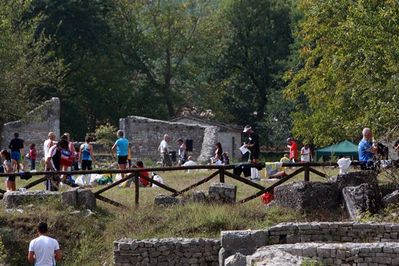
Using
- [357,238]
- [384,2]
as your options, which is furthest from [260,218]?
[384,2]

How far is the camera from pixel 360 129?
89.8 ft

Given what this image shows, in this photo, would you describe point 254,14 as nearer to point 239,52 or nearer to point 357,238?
point 239,52

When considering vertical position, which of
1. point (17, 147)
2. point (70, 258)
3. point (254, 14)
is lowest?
point (70, 258)

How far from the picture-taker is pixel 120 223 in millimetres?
21422

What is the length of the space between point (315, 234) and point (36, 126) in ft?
95.1

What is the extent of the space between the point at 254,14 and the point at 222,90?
5.06m

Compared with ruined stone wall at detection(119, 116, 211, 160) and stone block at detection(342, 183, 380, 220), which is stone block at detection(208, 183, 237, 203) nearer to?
stone block at detection(342, 183, 380, 220)

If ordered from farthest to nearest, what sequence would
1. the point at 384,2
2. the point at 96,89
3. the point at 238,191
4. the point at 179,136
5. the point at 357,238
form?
1. the point at 96,89
2. the point at 179,136
3. the point at 384,2
4. the point at 238,191
5. the point at 357,238

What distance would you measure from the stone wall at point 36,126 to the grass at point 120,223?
71.6 ft

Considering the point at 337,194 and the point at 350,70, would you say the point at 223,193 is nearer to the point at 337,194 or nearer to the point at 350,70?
the point at 337,194

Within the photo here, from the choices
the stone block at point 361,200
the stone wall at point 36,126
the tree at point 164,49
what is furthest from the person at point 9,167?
the tree at point 164,49

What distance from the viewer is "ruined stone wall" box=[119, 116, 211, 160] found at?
4569 cm

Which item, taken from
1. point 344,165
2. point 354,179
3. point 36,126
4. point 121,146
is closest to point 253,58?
point 36,126

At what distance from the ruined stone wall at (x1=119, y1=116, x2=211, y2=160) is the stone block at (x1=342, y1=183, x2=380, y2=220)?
2429 cm
